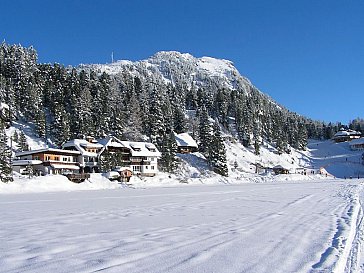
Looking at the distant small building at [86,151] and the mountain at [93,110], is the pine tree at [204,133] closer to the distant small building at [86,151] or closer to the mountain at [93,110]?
the mountain at [93,110]

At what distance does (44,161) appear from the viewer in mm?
60969

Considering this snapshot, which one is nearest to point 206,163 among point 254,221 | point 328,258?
point 254,221

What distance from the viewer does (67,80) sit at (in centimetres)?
10019

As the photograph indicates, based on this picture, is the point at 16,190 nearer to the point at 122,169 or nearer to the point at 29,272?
the point at 122,169

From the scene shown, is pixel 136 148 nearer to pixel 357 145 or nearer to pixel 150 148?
pixel 150 148

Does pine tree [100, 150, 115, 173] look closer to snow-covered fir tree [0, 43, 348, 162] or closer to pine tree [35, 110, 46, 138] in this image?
snow-covered fir tree [0, 43, 348, 162]

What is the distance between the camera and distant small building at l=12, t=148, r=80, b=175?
6078 cm

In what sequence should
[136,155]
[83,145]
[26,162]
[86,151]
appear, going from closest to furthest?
1. [26,162]
2. [86,151]
3. [83,145]
4. [136,155]

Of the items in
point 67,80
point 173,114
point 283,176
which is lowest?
point 283,176

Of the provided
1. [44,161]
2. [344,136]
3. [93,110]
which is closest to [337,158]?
[344,136]

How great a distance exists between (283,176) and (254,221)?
75016 mm

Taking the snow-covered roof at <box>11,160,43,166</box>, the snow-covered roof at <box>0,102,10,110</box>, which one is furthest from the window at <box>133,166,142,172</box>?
the snow-covered roof at <box>0,102,10,110</box>

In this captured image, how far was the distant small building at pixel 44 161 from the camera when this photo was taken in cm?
6078

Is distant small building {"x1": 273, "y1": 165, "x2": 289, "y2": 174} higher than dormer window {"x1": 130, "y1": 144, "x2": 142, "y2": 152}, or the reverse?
dormer window {"x1": 130, "y1": 144, "x2": 142, "y2": 152}
